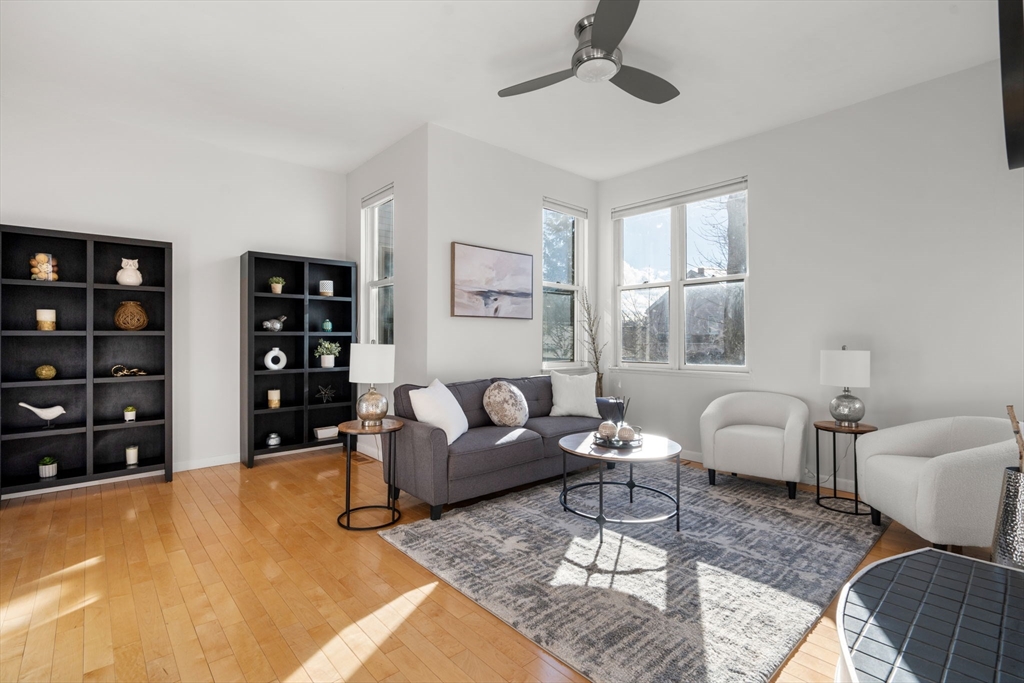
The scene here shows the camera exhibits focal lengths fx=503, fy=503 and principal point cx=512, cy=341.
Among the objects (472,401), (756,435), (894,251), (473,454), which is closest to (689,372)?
(756,435)

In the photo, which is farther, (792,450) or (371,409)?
(792,450)

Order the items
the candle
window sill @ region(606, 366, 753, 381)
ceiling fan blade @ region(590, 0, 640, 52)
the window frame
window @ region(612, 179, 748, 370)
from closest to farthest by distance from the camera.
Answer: ceiling fan blade @ region(590, 0, 640, 52) → the candle → window sill @ region(606, 366, 753, 381) → window @ region(612, 179, 748, 370) → the window frame

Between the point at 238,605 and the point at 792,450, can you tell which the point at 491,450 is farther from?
the point at 792,450

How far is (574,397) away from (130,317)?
3773 mm

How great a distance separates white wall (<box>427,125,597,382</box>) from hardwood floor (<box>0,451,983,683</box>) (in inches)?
59.4

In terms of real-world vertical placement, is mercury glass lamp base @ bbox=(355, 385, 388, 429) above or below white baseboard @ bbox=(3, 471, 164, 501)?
above

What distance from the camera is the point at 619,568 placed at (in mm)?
2594

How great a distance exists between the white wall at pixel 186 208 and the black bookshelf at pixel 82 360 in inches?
6.9

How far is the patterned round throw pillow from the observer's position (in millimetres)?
3969

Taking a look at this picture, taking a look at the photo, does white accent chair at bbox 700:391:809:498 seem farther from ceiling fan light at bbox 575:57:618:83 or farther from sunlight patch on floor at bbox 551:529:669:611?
ceiling fan light at bbox 575:57:618:83

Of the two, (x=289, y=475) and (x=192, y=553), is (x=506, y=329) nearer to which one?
(x=289, y=475)

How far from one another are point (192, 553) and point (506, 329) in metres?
2.99

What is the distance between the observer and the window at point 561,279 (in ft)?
17.7

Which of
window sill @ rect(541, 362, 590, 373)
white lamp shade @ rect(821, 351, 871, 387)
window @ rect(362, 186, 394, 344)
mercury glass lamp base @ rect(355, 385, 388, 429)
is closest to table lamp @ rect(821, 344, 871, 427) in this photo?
white lamp shade @ rect(821, 351, 871, 387)
